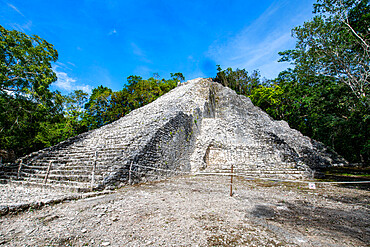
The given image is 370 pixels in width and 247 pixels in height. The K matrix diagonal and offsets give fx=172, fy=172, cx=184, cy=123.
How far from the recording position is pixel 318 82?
1106 centimetres

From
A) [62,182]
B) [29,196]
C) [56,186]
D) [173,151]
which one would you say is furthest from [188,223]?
[173,151]

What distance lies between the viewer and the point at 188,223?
10.4 ft

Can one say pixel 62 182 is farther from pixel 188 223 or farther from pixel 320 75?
pixel 320 75

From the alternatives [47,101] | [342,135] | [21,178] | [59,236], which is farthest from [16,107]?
[342,135]

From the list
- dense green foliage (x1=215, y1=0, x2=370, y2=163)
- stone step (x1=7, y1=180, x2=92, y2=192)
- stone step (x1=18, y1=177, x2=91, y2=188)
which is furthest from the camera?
dense green foliage (x1=215, y1=0, x2=370, y2=163)

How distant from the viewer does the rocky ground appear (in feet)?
8.56

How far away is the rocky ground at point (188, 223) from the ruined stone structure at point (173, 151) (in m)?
1.77

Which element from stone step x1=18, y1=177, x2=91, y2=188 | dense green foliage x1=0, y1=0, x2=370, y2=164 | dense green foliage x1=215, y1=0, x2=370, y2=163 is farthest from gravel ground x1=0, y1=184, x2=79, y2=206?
dense green foliage x1=215, y1=0, x2=370, y2=163

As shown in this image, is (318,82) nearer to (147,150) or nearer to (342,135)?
(342,135)

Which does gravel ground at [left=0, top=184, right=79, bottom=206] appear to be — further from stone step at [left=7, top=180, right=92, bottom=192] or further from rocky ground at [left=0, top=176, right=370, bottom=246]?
rocky ground at [left=0, top=176, right=370, bottom=246]

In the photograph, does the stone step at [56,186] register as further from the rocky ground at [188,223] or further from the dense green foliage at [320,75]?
the dense green foliage at [320,75]

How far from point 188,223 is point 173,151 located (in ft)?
21.5

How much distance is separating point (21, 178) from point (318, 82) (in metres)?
16.7

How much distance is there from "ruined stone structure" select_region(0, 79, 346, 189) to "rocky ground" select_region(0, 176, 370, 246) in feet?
5.81
